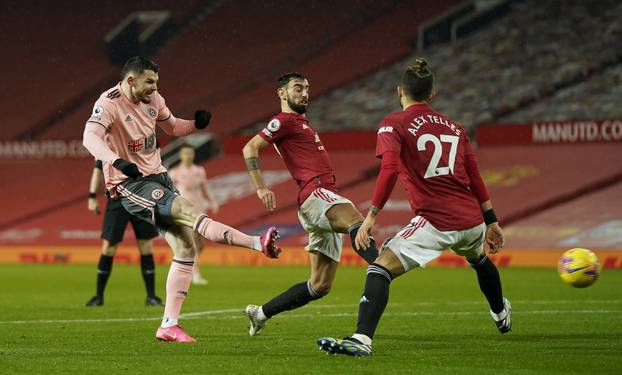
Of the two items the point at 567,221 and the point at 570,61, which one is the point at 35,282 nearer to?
the point at 567,221

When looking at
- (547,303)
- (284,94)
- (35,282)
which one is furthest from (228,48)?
(284,94)

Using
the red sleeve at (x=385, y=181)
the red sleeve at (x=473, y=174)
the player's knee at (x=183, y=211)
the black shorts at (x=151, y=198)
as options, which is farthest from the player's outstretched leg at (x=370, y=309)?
the black shorts at (x=151, y=198)

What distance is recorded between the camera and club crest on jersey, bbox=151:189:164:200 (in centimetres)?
853

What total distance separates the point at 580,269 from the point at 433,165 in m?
2.23

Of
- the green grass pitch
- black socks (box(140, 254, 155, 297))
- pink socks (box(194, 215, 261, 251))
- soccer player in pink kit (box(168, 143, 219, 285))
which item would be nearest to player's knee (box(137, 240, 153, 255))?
black socks (box(140, 254, 155, 297))

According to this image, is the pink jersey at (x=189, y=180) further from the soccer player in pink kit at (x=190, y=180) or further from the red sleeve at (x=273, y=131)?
the red sleeve at (x=273, y=131)

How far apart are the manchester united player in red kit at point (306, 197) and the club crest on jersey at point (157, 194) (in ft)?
2.59

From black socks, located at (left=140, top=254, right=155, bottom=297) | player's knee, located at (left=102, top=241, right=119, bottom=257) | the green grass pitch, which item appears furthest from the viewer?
player's knee, located at (left=102, top=241, right=119, bottom=257)

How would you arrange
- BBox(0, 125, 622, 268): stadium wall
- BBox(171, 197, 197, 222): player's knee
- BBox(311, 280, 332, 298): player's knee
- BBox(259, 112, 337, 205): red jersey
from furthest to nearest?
BBox(0, 125, 622, 268): stadium wall, BBox(259, 112, 337, 205): red jersey, BBox(311, 280, 332, 298): player's knee, BBox(171, 197, 197, 222): player's knee

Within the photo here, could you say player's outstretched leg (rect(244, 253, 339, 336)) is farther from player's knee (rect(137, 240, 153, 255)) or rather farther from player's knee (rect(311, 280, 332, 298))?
player's knee (rect(137, 240, 153, 255))

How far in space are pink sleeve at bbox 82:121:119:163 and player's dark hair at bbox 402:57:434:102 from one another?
2268 mm

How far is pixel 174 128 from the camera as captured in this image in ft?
30.9

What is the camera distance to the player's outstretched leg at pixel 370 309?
23.9ft

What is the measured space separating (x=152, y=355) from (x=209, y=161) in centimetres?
2042
